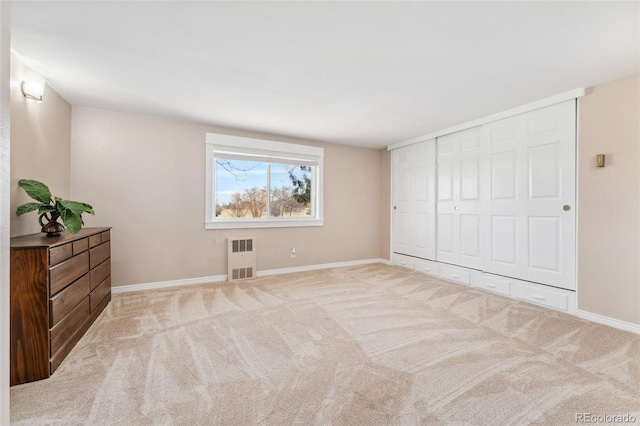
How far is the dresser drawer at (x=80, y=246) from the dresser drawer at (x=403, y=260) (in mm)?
4412

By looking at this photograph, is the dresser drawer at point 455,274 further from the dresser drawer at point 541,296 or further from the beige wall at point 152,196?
the beige wall at point 152,196

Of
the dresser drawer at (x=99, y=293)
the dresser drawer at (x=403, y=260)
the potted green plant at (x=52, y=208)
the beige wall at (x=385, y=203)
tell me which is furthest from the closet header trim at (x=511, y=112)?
the dresser drawer at (x=99, y=293)

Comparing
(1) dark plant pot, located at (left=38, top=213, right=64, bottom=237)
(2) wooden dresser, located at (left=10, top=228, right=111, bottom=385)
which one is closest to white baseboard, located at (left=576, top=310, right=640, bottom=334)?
(2) wooden dresser, located at (left=10, top=228, right=111, bottom=385)

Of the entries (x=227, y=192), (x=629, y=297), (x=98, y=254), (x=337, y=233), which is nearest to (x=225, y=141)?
(x=227, y=192)

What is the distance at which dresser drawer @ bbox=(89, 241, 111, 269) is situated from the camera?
8.61 ft

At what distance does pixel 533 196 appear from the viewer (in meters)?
3.23

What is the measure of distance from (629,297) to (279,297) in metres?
3.42

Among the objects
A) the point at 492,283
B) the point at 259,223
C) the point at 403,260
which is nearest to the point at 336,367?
the point at 492,283

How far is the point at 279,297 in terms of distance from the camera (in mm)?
3406

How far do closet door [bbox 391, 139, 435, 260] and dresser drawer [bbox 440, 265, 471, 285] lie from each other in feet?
1.12

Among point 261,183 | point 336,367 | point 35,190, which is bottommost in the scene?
point 336,367

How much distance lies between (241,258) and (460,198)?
3356 mm

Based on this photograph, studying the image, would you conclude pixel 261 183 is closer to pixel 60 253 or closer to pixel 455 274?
pixel 60 253

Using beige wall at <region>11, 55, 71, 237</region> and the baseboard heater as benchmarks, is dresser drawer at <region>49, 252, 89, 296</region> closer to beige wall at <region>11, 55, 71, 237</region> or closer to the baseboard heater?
beige wall at <region>11, 55, 71, 237</region>
